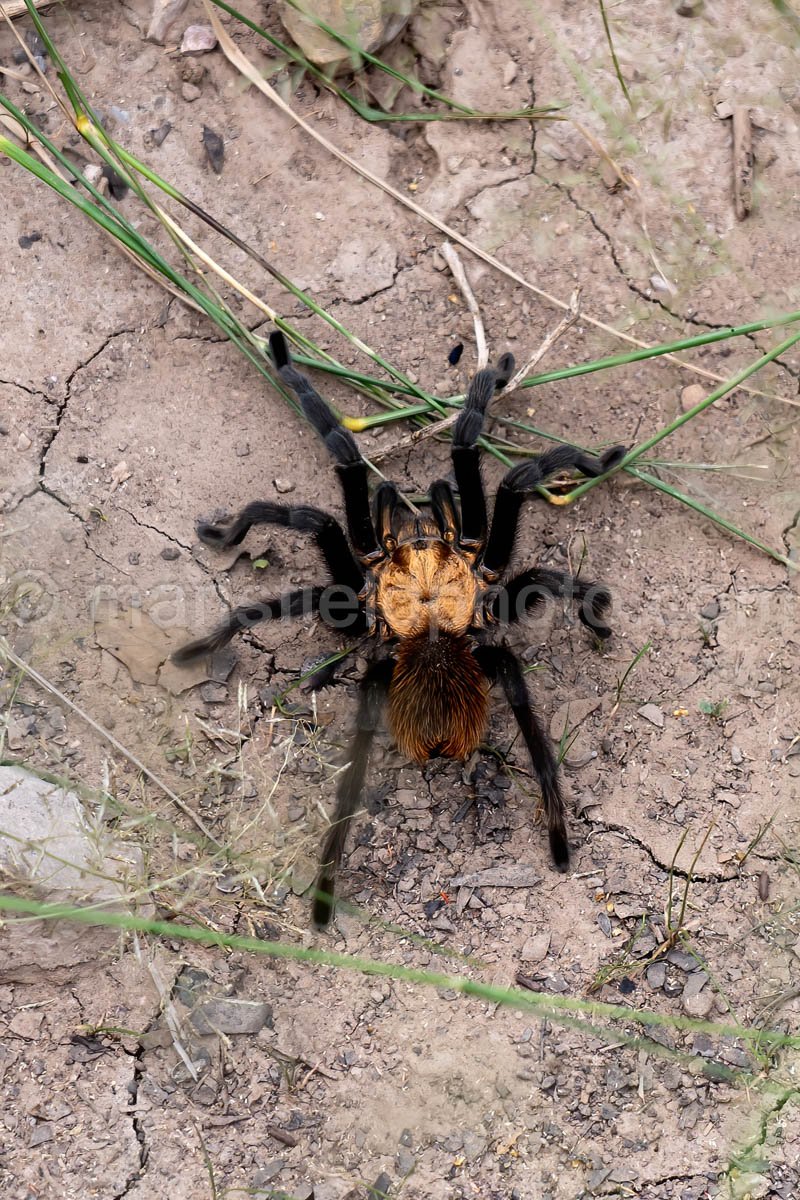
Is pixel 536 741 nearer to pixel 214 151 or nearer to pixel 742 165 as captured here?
pixel 742 165

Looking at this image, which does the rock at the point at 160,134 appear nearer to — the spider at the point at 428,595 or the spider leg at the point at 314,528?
the spider at the point at 428,595

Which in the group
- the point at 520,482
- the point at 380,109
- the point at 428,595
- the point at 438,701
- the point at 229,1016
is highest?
the point at 380,109

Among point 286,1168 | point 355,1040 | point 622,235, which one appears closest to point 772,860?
point 355,1040

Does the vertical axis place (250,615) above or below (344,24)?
below

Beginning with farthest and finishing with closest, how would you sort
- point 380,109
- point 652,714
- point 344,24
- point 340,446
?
point 380,109 < point 344,24 < point 652,714 < point 340,446

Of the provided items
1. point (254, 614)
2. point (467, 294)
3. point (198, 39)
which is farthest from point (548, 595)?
point (198, 39)
